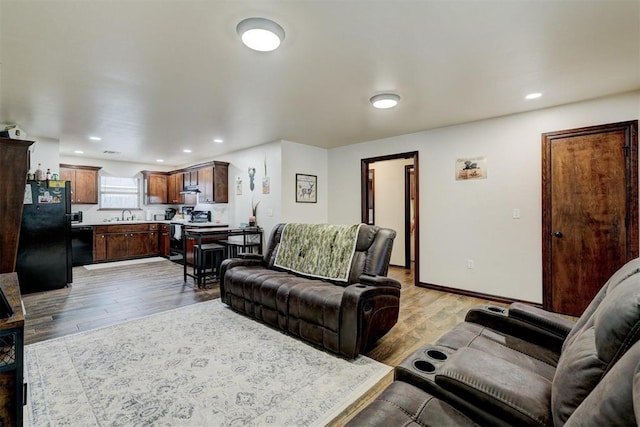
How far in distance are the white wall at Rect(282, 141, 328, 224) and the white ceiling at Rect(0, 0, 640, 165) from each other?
1.19 m

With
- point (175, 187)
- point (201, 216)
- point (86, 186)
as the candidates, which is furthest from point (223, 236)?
point (86, 186)

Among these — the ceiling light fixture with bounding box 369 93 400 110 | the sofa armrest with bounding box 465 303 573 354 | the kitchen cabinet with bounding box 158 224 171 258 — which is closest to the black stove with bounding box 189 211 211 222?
the kitchen cabinet with bounding box 158 224 171 258

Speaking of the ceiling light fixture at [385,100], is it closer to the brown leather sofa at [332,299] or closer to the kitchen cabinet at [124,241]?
the brown leather sofa at [332,299]

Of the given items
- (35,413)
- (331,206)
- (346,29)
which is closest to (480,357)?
(346,29)

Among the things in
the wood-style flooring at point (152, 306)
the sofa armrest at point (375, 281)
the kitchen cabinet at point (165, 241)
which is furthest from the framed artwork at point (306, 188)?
the kitchen cabinet at point (165, 241)

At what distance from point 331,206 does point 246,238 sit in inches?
70.4

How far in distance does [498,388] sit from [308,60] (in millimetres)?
2460

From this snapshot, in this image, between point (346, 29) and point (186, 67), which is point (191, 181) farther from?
point (346, 29)

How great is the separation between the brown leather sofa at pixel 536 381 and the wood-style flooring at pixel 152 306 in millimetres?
857

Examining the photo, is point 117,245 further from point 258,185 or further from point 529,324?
point 529,324

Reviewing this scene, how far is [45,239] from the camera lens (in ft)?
14.7

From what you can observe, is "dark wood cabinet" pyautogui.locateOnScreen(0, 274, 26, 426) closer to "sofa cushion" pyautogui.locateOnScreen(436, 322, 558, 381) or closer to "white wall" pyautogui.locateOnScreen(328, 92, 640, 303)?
"sofa cushion" pyautogui.locateOnScreen(436, 322, 558, 381)

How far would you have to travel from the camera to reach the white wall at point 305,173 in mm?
5289

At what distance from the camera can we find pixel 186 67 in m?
2.59
